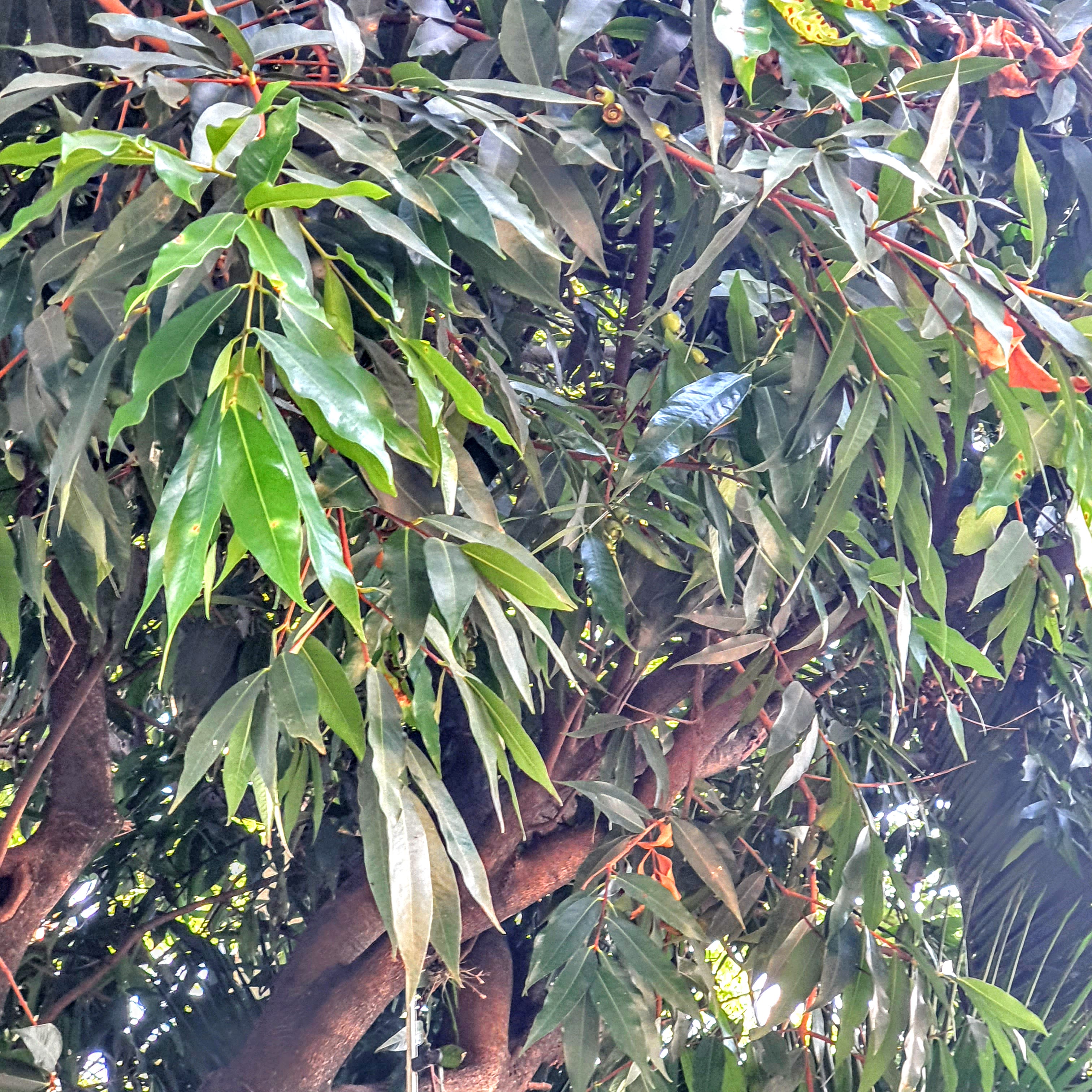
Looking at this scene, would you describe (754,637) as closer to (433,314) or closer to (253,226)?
(433,314)

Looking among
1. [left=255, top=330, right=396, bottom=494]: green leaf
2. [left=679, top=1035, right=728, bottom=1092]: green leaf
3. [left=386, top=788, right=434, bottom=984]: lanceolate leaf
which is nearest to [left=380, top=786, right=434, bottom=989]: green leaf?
[left=386, top=788, right=434, bottom=984]: lanceolate leaf

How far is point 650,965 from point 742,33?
2.43 feet

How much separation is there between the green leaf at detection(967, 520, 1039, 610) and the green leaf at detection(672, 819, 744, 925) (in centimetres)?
37

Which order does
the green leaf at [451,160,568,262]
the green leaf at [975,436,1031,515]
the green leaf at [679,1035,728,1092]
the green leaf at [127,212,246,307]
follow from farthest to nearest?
the green leaf at [679,1035,728,1092], the green leaf at [975,436,1031,515], the green leaf at [451,160,568,262], the green leaf at [127,212,246,307]

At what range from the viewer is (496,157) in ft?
2.34

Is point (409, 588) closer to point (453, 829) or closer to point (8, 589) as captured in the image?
point (453, 829)

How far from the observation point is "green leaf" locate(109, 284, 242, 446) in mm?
474

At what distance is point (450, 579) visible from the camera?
0.59 metres

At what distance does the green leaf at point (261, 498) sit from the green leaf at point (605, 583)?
1.48 ft

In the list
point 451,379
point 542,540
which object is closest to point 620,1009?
point 542,540

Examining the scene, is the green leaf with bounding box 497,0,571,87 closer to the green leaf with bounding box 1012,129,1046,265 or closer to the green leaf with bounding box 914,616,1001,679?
the green leaf with bounding box 1012,129,1046,265

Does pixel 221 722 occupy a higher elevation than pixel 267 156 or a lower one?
lower

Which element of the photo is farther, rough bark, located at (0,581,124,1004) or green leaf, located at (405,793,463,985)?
rough bark, located at (0,581,124,1004)

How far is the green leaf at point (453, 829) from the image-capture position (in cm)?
59
